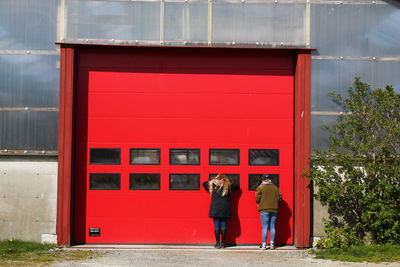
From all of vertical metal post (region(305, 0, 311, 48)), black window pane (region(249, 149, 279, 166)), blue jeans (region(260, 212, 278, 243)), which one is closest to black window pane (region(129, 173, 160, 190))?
black window pane (region(249, 149, 279, 166))

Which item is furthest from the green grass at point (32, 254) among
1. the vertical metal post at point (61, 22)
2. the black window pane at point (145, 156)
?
the vertical metal post at point (61, 22)

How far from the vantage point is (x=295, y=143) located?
13.4 meters

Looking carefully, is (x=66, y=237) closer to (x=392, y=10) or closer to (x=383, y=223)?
(x=383, y=223)

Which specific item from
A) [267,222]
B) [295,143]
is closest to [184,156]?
[267,222]

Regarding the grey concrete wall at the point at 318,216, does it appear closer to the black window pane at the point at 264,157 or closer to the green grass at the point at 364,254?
the green grass at the point at 364,254

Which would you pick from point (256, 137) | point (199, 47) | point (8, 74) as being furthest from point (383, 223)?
point (8, 74)

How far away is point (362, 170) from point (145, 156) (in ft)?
13.6

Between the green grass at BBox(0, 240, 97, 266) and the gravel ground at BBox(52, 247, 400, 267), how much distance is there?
0.35 meters

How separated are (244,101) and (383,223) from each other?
350cm

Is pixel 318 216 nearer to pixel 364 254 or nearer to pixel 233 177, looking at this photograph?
pixel 364 254

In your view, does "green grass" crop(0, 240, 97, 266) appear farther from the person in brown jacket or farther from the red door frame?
the person in brown jacket

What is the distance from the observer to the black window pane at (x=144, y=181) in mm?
13430

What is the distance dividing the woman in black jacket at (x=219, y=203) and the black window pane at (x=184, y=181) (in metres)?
0.32

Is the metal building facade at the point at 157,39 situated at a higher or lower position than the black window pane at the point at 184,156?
higher
